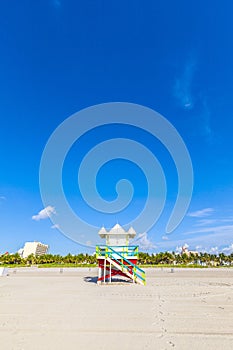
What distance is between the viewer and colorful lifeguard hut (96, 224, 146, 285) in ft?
55.5

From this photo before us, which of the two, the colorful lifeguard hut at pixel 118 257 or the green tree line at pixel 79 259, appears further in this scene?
the green tree line at pixel 79 259

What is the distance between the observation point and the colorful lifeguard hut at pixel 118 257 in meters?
16.9

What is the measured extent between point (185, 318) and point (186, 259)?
274 ft

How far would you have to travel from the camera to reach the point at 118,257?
1784 cm

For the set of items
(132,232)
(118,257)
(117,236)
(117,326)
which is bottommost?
(117,326)

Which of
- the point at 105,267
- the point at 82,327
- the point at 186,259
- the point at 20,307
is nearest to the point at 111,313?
the point at 82,327

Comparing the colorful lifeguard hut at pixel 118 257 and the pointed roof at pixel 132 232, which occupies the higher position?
the pointed roof at pixel 132 232

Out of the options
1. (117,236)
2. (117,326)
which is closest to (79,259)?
(117,236)

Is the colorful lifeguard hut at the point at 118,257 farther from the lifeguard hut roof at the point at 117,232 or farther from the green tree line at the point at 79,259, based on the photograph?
the green tree line at the point at 79,259

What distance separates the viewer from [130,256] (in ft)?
58.4

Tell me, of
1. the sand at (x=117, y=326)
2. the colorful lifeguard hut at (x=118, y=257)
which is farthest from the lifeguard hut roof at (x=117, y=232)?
the sand at (x=117, y=326)

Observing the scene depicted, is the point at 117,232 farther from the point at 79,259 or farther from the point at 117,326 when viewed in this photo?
the point at 79,259

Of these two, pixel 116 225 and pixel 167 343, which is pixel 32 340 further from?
pixel 116 225

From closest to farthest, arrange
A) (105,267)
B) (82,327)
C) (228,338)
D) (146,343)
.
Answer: (146,343)
(228,338)
(82,327)
(105,267)
